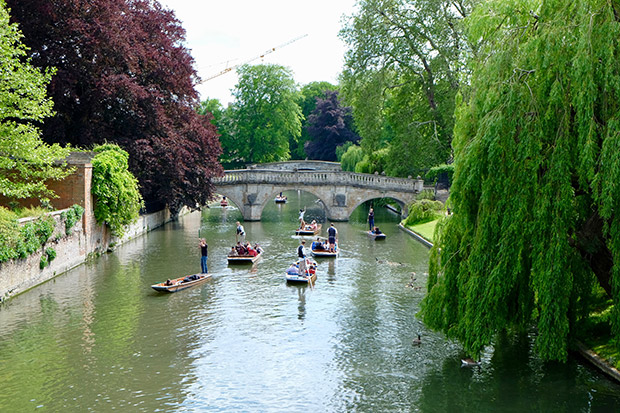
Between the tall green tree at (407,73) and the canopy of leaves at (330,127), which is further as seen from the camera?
the canopy of leaves at (330,127)

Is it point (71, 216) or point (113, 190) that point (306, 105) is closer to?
point (113, 190)

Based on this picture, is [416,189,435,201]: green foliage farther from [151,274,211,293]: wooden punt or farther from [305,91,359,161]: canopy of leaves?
[305,91,359,161]: canopy of leaves

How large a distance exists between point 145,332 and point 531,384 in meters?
8.99

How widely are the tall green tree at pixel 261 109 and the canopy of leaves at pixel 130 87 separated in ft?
90.6

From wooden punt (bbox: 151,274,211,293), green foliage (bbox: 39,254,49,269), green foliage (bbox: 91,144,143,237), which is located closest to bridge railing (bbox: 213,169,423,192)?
green foliage (bbox: 91,144,143,237)

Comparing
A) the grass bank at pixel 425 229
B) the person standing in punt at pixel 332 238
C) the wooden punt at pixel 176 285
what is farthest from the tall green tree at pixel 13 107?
the grass bank at pixel 425 229

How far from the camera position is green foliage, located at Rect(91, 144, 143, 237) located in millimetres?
26047

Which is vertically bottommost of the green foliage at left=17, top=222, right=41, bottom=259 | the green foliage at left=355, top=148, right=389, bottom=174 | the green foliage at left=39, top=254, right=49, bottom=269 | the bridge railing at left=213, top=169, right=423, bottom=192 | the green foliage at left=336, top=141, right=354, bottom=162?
the green foliage at left=39, top=254, right=49, bottom=269

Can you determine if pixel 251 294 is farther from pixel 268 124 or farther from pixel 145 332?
pixel 268 124

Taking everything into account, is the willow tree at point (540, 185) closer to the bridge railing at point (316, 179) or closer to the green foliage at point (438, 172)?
the green foliage at point (438, 172)

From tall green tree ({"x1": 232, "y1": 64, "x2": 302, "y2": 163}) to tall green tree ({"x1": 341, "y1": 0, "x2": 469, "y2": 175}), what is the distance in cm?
2568

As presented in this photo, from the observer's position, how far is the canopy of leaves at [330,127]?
7975cm

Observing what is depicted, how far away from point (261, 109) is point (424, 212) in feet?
116

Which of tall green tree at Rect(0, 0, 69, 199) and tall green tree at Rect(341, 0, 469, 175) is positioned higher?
tall green tree at Rect(341, 0, 469, 175)
